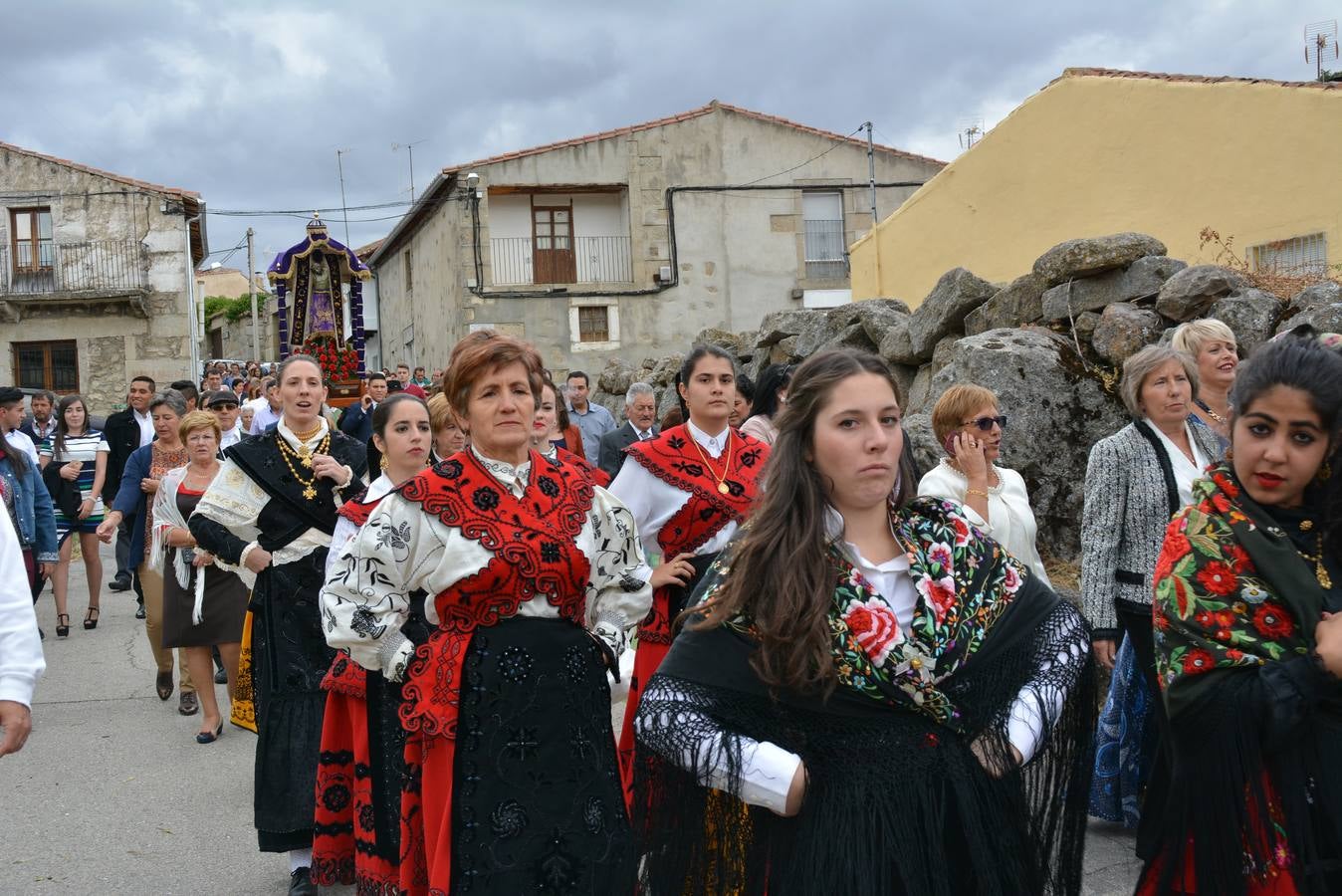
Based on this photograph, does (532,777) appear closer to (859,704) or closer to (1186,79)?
(859,704)

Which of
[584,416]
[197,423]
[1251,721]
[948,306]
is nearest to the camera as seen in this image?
Result: [1251,721]

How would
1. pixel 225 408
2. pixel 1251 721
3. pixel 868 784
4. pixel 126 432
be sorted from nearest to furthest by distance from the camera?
pixel 868 784 < pixel 1251 721 < pixel 225 408 < pixel 126 432

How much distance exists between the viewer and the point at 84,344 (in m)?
31.1

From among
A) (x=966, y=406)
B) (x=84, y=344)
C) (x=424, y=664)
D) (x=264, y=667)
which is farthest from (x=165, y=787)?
(x=84, y=344)

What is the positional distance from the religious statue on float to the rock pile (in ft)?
19.3

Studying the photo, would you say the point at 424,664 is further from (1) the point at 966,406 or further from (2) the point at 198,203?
(2) the point at 198,203

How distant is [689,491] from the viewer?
521 cm

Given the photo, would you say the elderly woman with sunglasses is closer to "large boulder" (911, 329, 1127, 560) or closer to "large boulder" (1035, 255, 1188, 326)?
"large boulder" (911, 329, 1127, 560)

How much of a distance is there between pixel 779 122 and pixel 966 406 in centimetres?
2616

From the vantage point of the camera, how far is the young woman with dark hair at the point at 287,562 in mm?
5172

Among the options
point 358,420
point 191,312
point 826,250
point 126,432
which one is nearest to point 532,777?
point 358,420

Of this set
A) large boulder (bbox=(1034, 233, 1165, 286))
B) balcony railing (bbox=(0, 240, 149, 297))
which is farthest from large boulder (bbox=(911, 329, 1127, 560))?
balcony railing (bbox=(0, 240, 149, 297))

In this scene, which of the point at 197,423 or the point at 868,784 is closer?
the point at 868,784

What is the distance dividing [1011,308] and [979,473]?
19.8 ft
